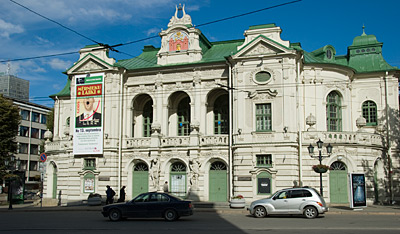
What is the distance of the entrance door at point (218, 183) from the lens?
32188 millimetres

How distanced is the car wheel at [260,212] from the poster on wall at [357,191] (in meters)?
7.07

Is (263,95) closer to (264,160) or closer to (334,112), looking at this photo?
(264,160)

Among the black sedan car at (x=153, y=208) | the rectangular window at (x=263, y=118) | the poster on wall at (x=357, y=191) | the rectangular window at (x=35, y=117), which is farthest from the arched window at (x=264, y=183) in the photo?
the rectangular window at (x=35, y=117)

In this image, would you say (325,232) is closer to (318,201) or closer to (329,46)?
(318,201)

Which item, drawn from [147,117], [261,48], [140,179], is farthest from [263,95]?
[140,179]

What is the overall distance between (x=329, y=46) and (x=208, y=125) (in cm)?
1210

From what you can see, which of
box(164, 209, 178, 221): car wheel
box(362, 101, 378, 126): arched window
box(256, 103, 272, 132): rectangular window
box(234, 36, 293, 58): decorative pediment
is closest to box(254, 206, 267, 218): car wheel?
box(164, 209, 178, 221): car wheel

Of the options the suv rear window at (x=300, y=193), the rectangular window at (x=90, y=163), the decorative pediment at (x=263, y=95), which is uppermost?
the decorative pediment at (x=263, y=95)

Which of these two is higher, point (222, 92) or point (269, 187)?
point (222, 92)

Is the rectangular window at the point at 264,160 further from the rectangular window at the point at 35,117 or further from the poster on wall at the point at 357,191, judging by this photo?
the rectangular window at the point at 35,117

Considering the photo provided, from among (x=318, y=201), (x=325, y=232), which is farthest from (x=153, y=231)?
(x=318, y=201)

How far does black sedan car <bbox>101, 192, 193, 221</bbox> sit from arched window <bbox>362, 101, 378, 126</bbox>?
2156 cm

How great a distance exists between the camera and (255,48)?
31688 millimetres

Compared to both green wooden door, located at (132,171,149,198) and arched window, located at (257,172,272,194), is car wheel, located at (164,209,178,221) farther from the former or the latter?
green wooden door, located at (132,171,149,198)
